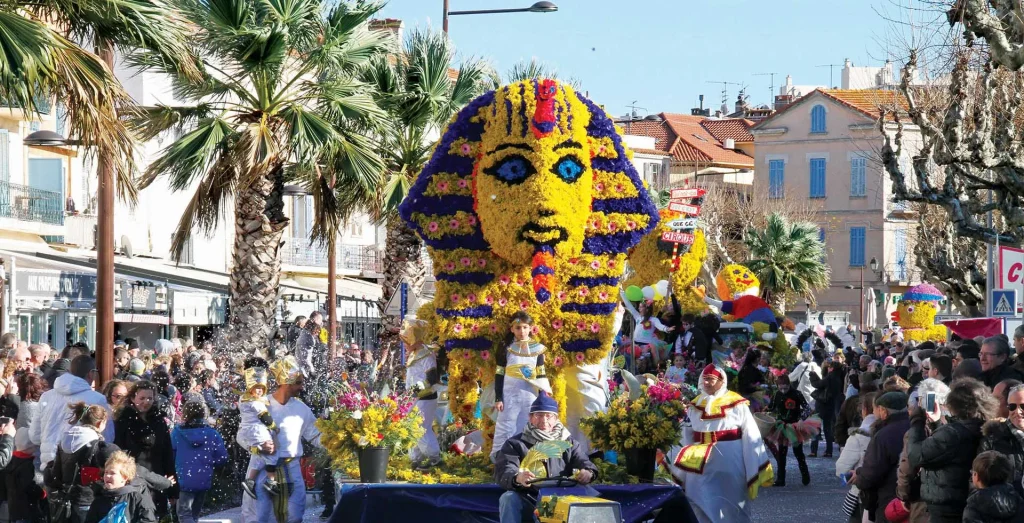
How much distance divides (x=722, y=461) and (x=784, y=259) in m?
37.3

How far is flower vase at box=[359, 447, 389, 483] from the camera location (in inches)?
468

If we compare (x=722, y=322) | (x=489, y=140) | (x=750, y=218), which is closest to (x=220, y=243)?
(x=722, y=322)

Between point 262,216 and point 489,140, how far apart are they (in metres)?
7.49

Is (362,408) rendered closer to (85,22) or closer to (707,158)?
(85,22)

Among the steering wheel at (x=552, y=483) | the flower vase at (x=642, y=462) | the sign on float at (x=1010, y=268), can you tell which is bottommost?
the flower vase at (x=642, y=462)

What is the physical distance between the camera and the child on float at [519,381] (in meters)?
12.8

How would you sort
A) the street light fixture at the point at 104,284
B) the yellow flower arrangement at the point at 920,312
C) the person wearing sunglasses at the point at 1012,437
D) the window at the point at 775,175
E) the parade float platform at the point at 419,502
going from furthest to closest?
the window at the point at 775,175
the yellow flower arrangement at the point at 920,312
the street light fixture at the point at 104,284
the parade float platform at the point at 419,502
the person wearing sunglasses at the point at 1012,437

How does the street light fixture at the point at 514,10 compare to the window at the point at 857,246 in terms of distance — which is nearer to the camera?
the street light fixture at the point at 514,10

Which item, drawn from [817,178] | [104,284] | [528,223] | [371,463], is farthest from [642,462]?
[817,178]

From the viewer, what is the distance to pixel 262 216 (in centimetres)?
2045

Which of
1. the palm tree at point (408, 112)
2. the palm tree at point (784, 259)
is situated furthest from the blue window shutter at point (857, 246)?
the palm tree at point (408, 112)

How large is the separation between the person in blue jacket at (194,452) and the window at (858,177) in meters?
53.0

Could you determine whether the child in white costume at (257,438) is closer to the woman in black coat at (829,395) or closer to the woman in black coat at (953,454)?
the woman in black coat at (953,454)

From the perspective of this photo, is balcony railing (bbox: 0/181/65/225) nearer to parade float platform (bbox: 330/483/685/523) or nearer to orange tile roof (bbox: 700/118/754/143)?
parade float platform (bbox: 330/483/685/523)
